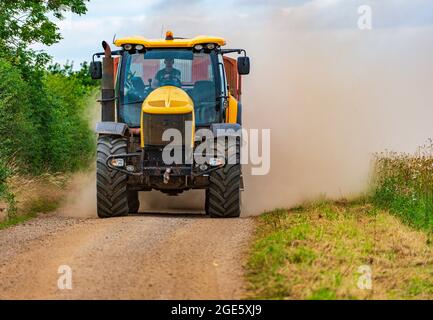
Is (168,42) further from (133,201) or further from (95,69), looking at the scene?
(133,201)

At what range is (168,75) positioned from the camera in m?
17.6

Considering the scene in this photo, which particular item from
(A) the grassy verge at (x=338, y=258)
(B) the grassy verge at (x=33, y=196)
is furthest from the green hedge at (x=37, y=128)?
(A) the grassy verge at (x=338, y=258)

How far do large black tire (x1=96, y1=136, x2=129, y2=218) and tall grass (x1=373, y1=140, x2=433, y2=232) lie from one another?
159 inches

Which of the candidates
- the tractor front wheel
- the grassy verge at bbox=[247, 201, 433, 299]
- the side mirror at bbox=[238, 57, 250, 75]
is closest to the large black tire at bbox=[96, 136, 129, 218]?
the tractor front wheel

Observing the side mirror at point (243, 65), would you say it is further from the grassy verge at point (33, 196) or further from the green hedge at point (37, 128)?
the green hedge at point (37, 128)

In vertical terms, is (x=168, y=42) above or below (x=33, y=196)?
above

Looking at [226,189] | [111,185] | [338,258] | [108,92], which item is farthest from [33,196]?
[338,258]

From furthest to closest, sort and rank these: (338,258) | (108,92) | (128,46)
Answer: (108,92), (128,46), (338,258)

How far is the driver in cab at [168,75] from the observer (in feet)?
57.7

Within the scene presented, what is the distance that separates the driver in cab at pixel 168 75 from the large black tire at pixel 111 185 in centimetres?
118

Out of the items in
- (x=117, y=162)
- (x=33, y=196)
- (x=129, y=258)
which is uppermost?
(x=117, y=162)

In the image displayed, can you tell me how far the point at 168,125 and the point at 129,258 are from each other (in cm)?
524

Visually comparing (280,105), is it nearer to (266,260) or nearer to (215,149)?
(215,149)

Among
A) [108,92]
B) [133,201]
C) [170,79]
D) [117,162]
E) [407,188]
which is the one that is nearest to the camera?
[117,162]
